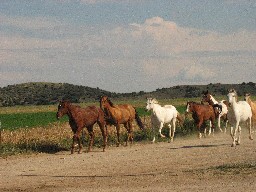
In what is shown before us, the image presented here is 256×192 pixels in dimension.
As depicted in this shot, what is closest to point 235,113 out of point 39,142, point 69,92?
point 39,142

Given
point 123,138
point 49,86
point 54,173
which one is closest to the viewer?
point 54,173

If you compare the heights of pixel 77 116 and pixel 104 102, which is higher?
pixel 104 102

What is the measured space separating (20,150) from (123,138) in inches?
274

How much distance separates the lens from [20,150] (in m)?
26.3

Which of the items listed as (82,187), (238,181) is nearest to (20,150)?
(82,187)

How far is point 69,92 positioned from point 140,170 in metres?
153

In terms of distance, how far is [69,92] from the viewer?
559ft

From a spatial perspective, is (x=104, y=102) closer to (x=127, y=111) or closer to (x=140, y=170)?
(x=127, y=111)

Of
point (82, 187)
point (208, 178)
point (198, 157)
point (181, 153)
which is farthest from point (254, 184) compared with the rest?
point (181, 153)

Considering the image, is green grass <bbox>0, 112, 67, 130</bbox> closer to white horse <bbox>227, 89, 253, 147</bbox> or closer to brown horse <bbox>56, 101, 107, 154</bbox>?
brown horse <bbox>56, 101, 107, 154</bbox>

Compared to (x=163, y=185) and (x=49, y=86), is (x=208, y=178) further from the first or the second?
(x=49, y=86)

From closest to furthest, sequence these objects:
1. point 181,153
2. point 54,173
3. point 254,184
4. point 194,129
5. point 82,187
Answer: point 254,184 → point 82,187 → point 54,173 → point 181,153 → point 194,129

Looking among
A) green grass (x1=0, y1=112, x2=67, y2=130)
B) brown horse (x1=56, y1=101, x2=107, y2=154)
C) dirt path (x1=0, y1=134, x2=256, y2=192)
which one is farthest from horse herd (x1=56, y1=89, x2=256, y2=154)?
green grass (x1=0, y1=112, x2=67, y2=130)

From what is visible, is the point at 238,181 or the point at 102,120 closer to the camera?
the point at 238,181
